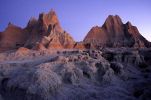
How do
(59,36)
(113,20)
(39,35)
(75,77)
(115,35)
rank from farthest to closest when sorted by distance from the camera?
1. (113,20)
2. (115,35)
3. (39,35)
4. (59,36)
5. (75,77)

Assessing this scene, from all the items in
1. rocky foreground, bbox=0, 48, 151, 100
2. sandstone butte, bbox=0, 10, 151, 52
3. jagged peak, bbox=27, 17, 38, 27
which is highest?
jagged peak, bbox=27, 17, 38, 27

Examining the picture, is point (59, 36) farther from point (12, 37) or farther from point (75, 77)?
point (75, 77)

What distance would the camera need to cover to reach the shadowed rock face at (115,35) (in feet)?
225

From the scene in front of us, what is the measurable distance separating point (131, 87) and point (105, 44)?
131 ft

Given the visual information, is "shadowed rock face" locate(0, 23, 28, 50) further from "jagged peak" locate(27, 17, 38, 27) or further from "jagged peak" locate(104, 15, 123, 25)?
"jagged peak" locate(104, 15, 123, 25)

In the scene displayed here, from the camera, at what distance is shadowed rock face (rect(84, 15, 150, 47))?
68.5m

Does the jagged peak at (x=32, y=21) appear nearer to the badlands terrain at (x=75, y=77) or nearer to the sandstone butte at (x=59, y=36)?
the sandstone butte at (x=59, y=36)

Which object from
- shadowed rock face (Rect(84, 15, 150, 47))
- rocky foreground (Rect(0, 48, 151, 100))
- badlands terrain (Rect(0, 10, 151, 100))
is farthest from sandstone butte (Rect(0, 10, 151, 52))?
rocky foreground (Rect(0, 48, 151, 100))

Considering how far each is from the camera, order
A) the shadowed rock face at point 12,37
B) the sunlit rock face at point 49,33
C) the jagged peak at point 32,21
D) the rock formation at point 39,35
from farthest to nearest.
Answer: the jagged peak at point 32,21
the shadowed rock face at point 12,37
the rock formation at point 39,35
the sunlit rock face at point 49,33

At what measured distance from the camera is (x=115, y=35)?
72.8 m

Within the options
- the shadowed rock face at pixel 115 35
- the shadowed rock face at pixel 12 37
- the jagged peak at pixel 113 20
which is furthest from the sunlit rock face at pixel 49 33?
the jagged peak at pixel 113 20

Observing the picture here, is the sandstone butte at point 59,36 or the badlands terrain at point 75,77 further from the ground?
the sandstone butte at point 59,36

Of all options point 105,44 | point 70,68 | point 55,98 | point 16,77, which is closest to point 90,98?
point 55,98

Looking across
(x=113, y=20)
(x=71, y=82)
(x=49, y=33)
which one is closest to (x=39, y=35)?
(x=49, y=33)
